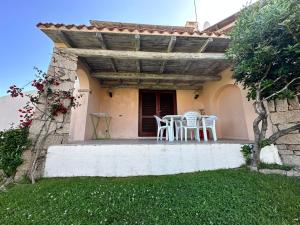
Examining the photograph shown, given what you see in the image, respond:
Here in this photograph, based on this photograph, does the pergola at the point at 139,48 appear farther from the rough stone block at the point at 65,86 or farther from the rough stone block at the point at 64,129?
the rough stone block at the point at 64,129

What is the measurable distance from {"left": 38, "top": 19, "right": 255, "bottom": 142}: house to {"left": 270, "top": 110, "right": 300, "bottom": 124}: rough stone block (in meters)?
0.74

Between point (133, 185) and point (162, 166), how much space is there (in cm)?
85

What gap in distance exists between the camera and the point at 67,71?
367 cm

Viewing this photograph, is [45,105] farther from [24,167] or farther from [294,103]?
[294,103]

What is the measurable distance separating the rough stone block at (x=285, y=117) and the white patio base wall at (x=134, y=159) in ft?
4.20

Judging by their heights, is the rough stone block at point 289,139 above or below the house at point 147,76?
below

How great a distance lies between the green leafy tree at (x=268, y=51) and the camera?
8.50 ft

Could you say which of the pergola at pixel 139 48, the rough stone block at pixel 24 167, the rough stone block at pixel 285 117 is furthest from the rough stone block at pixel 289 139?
the rough stone block at pixel 24 167

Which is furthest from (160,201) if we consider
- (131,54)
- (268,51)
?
(131,54)

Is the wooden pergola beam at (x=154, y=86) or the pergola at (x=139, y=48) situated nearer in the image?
the pergola at (x=139, y=48)

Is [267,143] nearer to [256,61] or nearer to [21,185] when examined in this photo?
[256,61]

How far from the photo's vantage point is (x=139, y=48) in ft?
12.8

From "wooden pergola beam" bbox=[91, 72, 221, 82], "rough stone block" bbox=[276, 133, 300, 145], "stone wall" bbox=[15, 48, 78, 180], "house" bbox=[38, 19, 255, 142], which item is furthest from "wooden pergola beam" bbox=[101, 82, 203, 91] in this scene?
"rough stone block" bbox=[276, 133, 300, 145]

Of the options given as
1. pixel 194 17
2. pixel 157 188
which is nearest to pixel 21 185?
pixel 157 188
